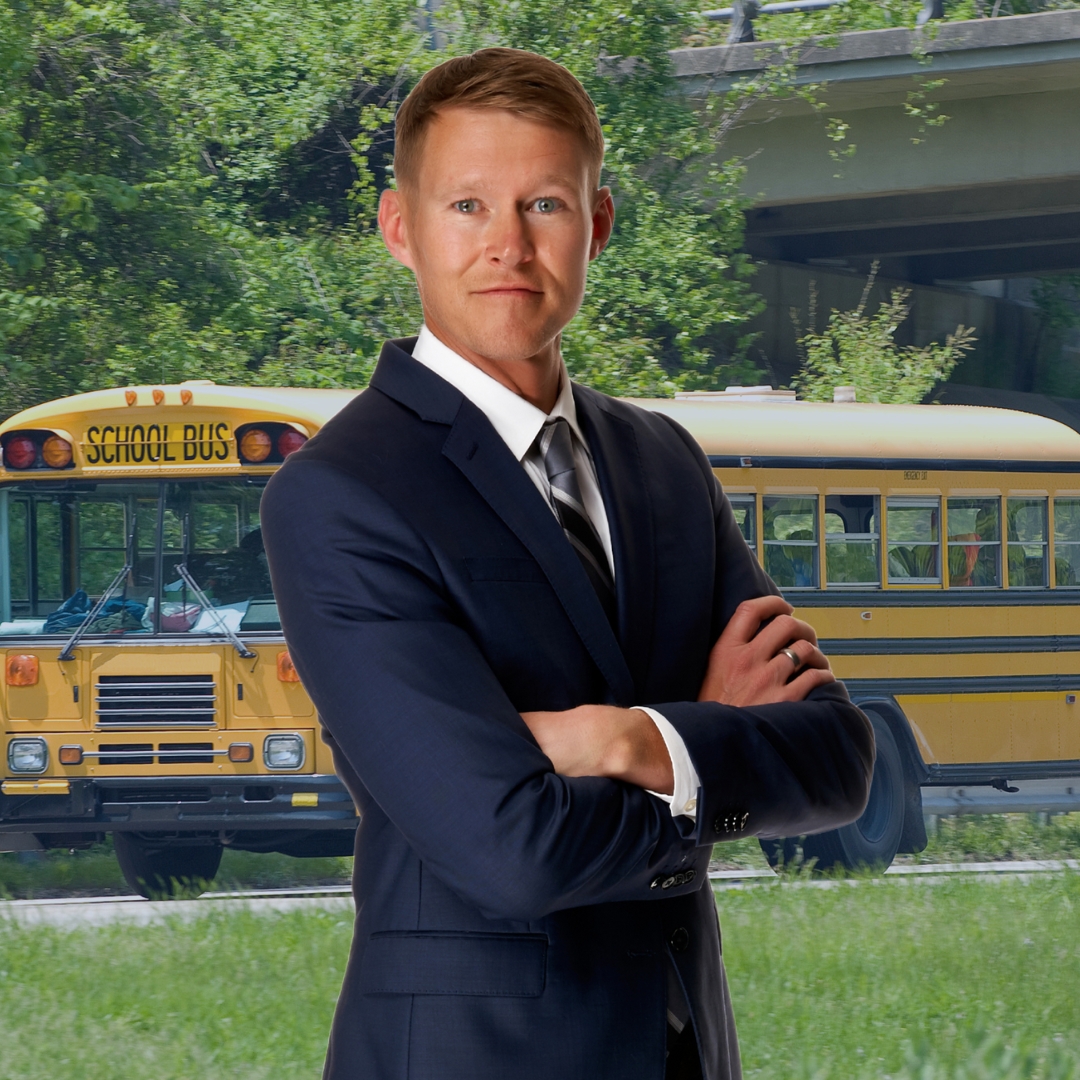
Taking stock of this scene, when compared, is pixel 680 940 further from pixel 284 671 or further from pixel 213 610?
pixel 213 610

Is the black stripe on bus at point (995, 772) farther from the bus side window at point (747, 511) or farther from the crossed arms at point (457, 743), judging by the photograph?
the crossed arms at point (457, 743)

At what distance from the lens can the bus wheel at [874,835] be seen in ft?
26.5

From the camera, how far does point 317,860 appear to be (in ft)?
29.4

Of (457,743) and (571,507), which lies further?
(571,507)

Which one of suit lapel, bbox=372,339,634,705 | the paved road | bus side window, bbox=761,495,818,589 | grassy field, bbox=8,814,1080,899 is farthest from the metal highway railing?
suit lapel, bbox=372,339,634,705

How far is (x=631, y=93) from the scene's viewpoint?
13.7 m

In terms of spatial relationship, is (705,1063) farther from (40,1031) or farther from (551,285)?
(40,1031)

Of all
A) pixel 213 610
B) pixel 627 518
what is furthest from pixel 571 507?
pixel 213 610

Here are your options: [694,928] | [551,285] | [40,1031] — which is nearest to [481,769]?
[694,928]

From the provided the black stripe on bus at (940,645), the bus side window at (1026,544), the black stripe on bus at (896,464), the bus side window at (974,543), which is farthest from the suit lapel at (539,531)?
the bus side window at (1026,544)

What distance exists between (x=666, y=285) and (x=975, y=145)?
2911 millimetres

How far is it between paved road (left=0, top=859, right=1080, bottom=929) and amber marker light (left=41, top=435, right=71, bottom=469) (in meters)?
1.95

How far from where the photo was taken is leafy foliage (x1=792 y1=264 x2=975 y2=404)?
14195 mm

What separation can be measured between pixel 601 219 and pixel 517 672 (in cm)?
59
